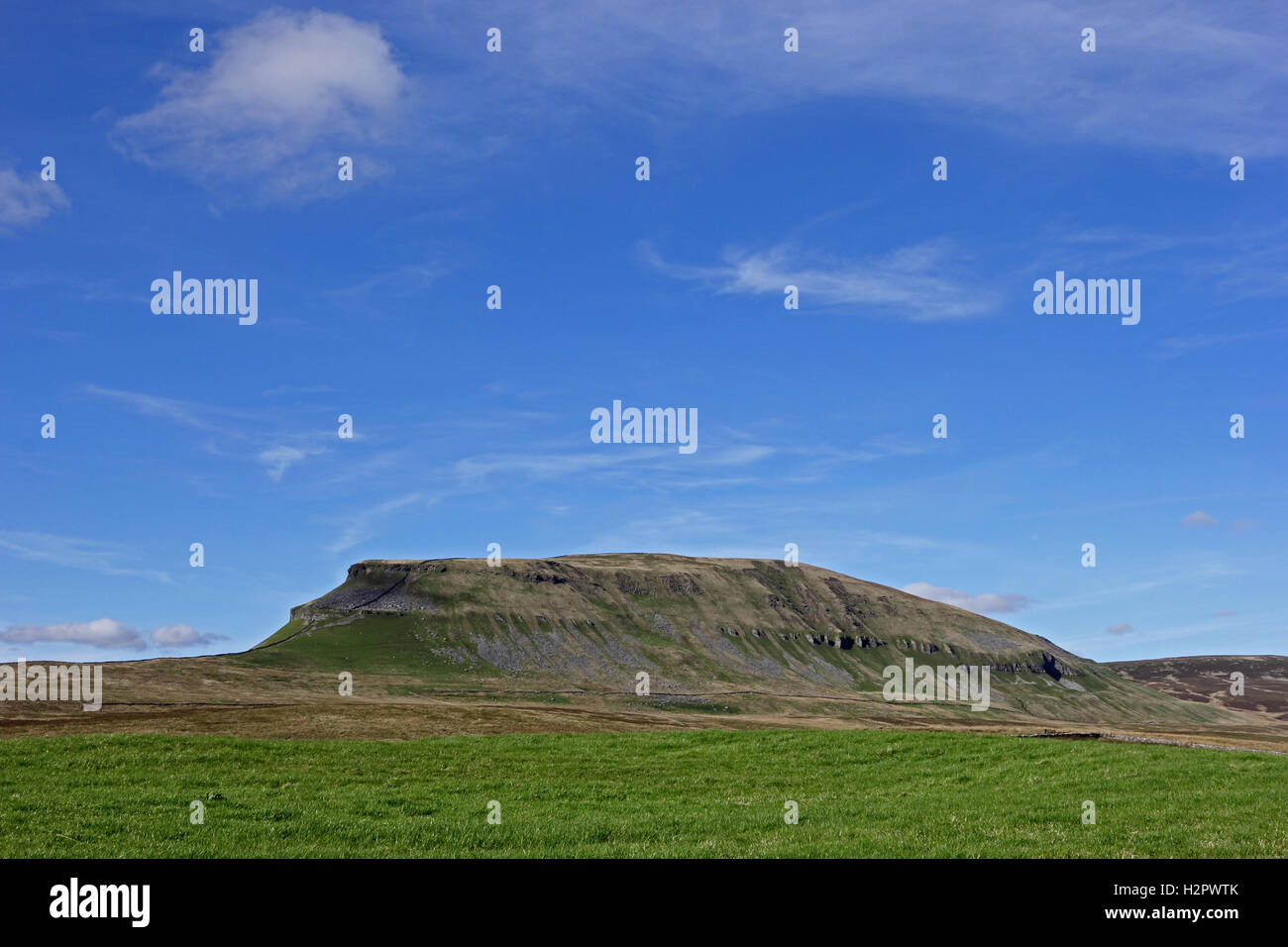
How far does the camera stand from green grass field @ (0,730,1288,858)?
2189cm

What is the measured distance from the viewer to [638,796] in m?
30.1

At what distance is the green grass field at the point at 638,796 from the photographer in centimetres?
2189

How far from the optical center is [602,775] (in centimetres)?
3431
